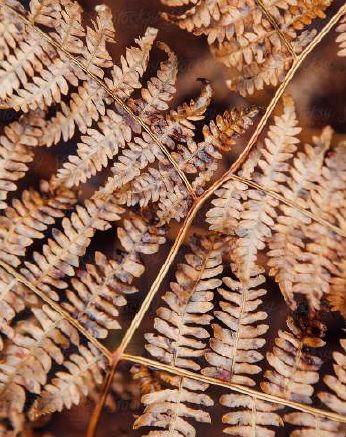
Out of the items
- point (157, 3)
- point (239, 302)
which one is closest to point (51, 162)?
point (157, 3)

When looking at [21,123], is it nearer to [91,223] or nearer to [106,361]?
[91,223]

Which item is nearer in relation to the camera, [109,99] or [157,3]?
[109,99]

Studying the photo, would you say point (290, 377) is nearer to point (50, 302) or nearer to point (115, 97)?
point (50, 302)

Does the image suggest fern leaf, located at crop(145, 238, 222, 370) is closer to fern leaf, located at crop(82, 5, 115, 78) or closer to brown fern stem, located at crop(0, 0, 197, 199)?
brown fern stem, located at crop(0, 0, 197, 199)

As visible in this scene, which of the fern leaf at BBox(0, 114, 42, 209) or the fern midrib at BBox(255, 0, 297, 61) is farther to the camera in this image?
the fern midrib at BBox(255, 0, 297, 61)

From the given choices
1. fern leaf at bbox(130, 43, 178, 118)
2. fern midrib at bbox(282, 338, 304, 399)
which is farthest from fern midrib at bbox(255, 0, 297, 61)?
fern midrib at bbox(282, 338, 304, 399)

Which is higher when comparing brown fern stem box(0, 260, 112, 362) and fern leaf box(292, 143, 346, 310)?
fern leaf box(292, 143, 346, 310)

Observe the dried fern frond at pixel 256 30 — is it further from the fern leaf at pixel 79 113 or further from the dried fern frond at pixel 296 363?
the dried fern frond at pixel 296 363
